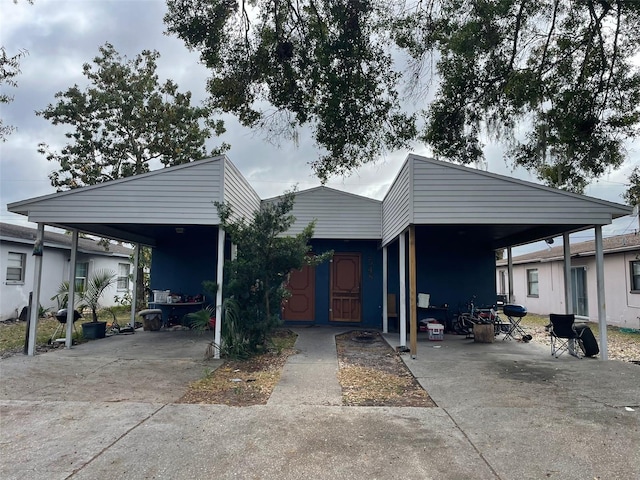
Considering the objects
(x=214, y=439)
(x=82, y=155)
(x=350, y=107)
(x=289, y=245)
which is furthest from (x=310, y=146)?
(x=82, y=155)

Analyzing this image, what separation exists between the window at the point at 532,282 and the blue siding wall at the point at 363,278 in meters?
9.51

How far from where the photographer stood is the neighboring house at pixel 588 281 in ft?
40.7

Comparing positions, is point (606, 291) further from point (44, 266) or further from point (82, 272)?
point (82, 272)

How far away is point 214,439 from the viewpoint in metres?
3.59

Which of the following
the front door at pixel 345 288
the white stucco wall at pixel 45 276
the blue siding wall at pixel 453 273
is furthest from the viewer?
the white stucco wall at pixel 45 276

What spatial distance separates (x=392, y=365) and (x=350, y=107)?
4992 mm

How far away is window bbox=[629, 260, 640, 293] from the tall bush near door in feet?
35.1

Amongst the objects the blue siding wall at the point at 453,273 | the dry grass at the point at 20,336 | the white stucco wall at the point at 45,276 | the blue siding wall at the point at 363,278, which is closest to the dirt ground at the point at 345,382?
the blue siding wall at the point at 363,278

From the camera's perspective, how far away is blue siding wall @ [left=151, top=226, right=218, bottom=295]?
460 inches

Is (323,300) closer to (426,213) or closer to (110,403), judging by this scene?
(426,213)

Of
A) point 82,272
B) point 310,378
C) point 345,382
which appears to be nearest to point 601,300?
point 345,382

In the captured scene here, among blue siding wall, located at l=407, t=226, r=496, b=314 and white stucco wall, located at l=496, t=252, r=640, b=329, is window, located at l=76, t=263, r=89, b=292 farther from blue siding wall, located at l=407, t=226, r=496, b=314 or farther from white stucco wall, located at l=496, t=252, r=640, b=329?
white stucco wall, located at l=496, t=252, r=640, b=329

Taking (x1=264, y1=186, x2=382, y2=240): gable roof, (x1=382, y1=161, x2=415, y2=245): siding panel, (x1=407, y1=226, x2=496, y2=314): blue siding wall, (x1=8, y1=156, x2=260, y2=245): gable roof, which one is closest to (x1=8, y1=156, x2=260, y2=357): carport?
(x1=8, y1=156, x2=260, y2=245): gable roof

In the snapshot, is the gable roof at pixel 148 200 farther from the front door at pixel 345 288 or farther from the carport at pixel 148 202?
the front door at pixel 345 288
